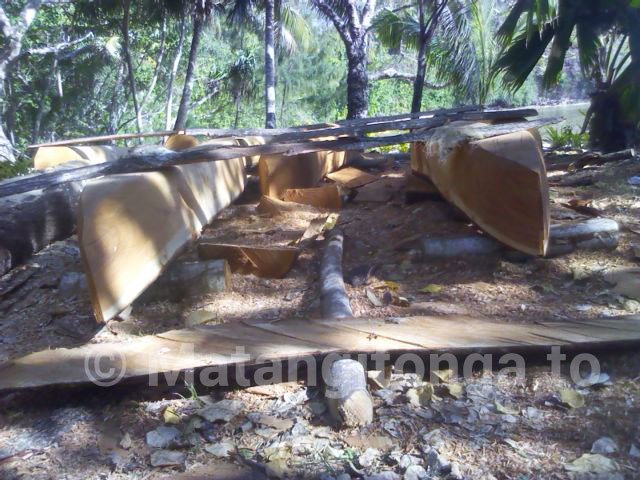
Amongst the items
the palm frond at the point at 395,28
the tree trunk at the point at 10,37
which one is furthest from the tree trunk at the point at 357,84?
the tree trunk at the point at 10,37

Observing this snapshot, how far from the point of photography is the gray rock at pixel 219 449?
6.39 ft

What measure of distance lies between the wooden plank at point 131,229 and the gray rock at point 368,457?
122 cm

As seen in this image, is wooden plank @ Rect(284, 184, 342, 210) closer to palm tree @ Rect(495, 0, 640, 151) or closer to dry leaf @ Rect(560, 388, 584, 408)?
dry leaf @ Rect(560, 388, 584, 408)

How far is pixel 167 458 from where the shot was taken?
193 centimetres

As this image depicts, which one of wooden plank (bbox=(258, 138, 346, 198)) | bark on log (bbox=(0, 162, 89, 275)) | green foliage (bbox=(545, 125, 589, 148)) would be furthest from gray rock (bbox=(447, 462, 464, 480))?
green foliage (bbox=(545, 125, 589, 148))

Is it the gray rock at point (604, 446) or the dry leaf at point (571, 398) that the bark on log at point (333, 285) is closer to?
the dry leaf at point (571, 398)

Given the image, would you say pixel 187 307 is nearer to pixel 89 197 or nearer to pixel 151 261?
pixel 151 261

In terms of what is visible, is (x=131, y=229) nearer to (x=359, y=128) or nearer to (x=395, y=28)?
(x=359, y=128)

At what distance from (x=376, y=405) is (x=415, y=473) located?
0.41m

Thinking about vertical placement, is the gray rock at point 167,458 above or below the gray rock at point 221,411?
below

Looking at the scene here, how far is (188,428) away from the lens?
209cm

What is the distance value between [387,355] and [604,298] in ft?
4.45

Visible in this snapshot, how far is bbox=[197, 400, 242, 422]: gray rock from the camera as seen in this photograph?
215 centimetres

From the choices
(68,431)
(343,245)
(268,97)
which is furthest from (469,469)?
(268,97)
